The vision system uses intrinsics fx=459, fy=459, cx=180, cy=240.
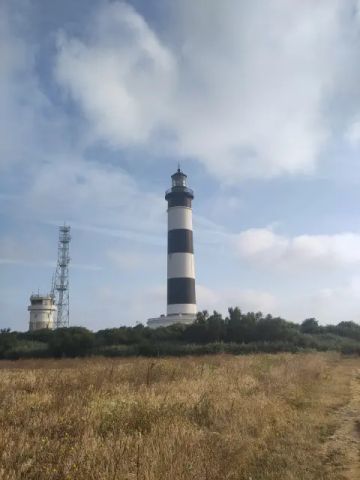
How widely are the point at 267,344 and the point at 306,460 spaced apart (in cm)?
4057

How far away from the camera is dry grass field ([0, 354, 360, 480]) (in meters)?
5.88

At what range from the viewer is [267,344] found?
4656cm

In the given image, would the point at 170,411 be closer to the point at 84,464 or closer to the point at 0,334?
the point at 84,464

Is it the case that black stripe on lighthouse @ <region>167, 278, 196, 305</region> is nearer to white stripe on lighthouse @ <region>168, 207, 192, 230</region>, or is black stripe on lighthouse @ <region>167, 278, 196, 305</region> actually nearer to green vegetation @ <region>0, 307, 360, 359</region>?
green vegetation @ <region>0, 307, 360, 359</region>

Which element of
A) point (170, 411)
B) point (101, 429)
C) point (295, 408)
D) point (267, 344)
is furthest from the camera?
point (267, 344)

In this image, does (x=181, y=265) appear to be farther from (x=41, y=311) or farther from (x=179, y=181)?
(x=41, y=311)

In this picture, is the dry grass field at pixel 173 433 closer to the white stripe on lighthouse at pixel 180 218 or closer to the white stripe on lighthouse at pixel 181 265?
the white stripe on lighthouse at pixel 181 265

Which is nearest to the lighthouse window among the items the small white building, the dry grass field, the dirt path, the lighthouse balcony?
the lighthouse balcony

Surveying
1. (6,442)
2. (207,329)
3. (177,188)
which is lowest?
(6,442)

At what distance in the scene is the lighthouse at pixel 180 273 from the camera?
198 ft

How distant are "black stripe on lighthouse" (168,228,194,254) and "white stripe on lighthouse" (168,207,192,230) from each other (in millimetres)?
783

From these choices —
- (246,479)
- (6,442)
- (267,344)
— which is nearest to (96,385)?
(6,442)

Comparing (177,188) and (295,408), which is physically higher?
(177,188)

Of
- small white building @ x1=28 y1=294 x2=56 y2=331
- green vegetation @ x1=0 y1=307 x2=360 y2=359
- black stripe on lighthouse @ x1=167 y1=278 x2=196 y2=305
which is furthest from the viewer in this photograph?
small white building @ x1=28 y1=294 x2=56 y2=331
